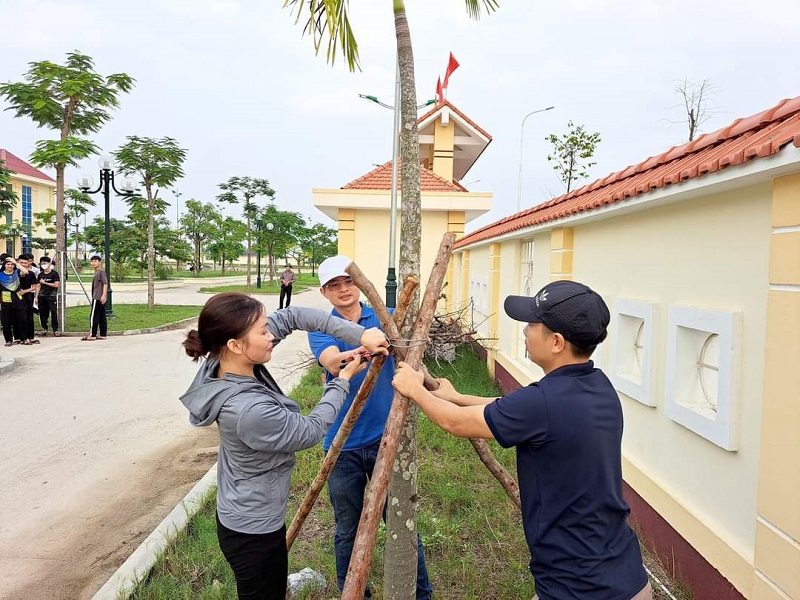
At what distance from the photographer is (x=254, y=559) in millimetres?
2209

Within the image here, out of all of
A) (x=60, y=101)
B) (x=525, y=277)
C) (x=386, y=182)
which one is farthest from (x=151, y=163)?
(x=525, y=277)

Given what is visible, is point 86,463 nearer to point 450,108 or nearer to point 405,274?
point 405,274

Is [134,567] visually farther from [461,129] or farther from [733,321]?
[461,129]

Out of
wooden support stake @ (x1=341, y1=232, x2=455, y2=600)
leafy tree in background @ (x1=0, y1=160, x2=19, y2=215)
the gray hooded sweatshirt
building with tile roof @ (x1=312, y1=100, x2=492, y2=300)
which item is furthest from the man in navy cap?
leafy tree in background @ (x1=0, y1=160, x2=19, y2=215)

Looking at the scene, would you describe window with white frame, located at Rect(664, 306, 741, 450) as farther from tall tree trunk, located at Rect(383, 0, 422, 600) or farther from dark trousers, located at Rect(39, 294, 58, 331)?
dark trousers, located at Rect(39, 294, 58, 331)

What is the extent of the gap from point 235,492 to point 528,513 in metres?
1.08

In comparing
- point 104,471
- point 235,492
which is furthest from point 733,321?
point 104,471

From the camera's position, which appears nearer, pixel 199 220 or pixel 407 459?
pixel 407 459

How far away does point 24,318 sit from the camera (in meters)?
11.9

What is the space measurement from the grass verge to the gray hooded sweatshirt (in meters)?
1.28

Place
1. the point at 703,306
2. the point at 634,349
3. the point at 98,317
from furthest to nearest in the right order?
the point at 98,317, the point at 634,349, the point at 703,306

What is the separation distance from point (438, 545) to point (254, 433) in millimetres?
2226

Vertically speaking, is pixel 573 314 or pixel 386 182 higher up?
pixel 386 182

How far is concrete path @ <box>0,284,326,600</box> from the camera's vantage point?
3734 mm
